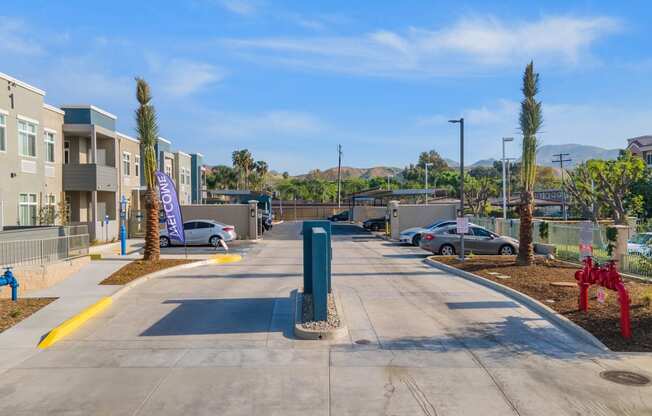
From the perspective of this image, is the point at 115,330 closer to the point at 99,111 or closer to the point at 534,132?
the point at 534,132

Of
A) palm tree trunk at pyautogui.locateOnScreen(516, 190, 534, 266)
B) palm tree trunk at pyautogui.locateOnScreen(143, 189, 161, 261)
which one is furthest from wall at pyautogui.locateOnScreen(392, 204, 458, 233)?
palm tree trunk at pyautogui.locateOnScreen(143, 189, 161, 261)

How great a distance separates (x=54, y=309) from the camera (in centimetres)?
1275

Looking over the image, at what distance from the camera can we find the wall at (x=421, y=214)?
4128 cm

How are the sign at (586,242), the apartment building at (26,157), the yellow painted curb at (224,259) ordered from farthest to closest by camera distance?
the yellow painted curb at (224,259), the apartment building at (26,157), the sign at (586,242)

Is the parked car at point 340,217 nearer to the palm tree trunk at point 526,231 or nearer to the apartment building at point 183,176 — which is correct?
the apartment building at point 183,176

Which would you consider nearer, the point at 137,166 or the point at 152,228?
the point at 152,228

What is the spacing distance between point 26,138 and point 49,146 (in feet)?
12.7

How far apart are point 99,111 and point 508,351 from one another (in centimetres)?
2899

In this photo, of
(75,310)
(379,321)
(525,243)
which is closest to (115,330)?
(75,310)

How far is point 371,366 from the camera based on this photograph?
28.5 ft

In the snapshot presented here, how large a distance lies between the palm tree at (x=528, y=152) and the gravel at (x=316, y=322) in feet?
31.3

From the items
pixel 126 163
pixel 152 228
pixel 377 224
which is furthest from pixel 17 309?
pixel 377 224

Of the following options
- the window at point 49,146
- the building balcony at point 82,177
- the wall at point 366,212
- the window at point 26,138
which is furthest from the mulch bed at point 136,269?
the wall at point 366,212

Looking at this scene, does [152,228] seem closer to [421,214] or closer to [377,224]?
[421,214]
